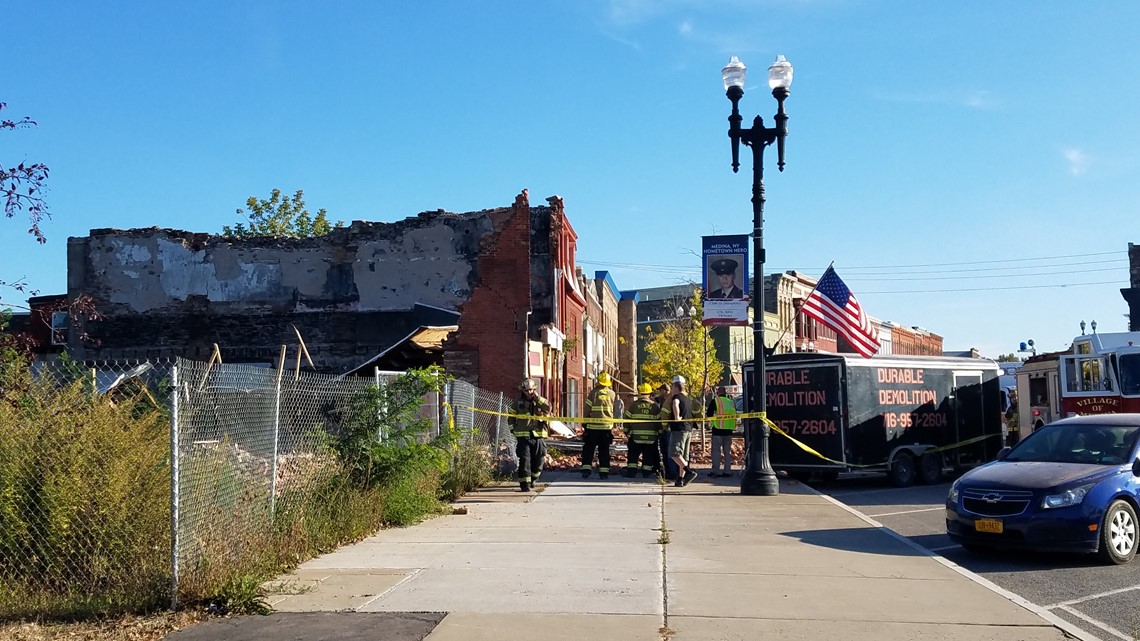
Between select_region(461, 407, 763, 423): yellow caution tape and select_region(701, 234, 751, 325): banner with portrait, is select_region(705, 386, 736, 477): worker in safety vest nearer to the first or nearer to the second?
select_region(461, 407, 763, 423): yellow caution tape

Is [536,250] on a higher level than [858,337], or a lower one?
higher

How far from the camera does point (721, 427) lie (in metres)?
18.6

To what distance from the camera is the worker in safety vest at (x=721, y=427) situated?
18.1 meters

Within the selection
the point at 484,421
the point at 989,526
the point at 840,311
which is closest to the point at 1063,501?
the point at 989,526

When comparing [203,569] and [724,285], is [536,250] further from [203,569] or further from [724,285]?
[203,569]

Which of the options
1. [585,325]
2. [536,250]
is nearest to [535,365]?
[536,250]

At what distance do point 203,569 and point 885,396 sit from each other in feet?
44.0

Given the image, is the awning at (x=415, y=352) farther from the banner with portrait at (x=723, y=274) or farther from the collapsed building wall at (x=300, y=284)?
the banner with portrait at (x=723, y=274)

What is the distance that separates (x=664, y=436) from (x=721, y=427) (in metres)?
1.32

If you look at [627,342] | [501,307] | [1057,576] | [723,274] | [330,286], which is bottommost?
[1057,576]

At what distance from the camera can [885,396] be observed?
1783 cm

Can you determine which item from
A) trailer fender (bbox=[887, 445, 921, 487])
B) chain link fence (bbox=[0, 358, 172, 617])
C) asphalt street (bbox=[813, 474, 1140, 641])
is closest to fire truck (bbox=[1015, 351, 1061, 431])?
trailer fender (bbox=[887, 445, 921, 487])

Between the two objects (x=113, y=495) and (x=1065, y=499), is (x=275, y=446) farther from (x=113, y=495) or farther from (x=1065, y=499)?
(x=1065, y=499)

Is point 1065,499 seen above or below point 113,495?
below
